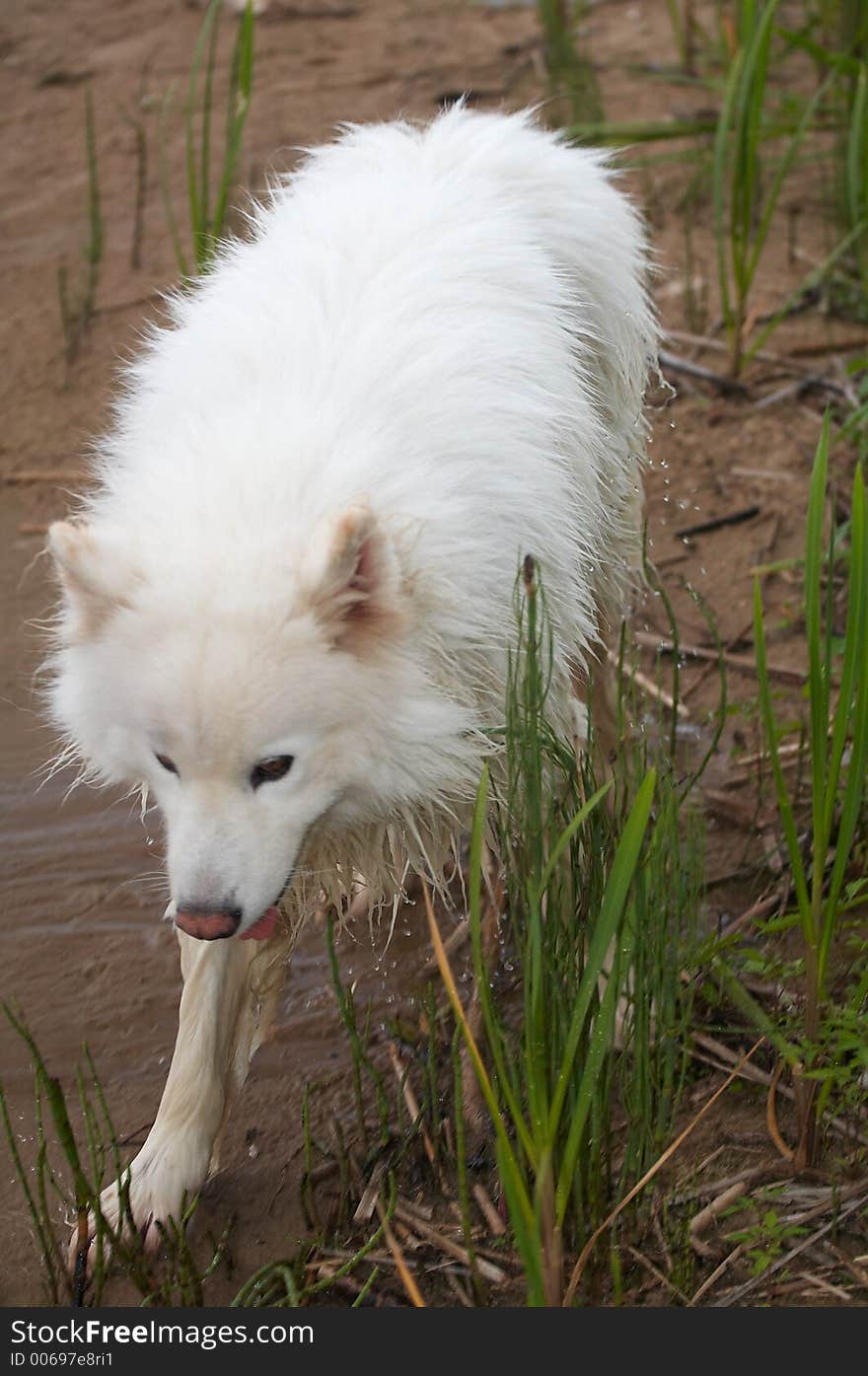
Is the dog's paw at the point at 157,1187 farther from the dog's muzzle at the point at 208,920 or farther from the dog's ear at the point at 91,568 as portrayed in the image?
the dog's ear at the point at 91,568

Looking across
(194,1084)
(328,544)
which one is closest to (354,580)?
(328,544)

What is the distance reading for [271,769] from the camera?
2658 millimetres

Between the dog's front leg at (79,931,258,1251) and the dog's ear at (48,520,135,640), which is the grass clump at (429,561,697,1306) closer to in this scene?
the dog's front leg at (79,931,258,1251)

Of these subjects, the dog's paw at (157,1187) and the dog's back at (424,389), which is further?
the dog's paw at (157,1187)

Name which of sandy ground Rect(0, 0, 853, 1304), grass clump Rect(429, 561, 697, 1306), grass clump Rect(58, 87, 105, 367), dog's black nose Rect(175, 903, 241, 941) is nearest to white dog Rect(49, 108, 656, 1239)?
dog's black nose Rect(175, 903, 241, 941)

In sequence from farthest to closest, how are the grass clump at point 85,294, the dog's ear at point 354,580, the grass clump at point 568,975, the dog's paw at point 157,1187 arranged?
the grass clump at point 85,294 → the dog's paw at point 157,1187 → the dog's ear at point 354,580 → the grass clump at point 568,975

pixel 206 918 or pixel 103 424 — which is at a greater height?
pixel 103 424

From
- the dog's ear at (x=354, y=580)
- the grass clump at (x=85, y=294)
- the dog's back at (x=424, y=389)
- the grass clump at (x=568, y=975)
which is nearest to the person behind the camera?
the grass clump at (x=568, y=975)

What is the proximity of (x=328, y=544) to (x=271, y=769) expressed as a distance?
15.6 inches

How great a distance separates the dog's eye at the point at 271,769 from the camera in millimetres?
2645

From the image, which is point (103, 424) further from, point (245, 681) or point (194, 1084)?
point (245, 681)

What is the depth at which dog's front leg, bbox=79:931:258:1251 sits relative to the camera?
3.07m

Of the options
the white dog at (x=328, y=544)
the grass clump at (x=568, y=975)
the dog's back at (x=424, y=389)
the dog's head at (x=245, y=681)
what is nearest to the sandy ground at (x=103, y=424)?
the white dog at (x=328, y=544)

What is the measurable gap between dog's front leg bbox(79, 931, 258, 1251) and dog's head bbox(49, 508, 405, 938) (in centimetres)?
52
